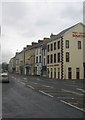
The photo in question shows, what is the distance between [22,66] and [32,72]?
2288 cm

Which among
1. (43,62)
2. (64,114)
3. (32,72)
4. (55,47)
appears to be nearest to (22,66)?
(32,72)

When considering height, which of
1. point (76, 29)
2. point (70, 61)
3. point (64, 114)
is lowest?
point (64, 114)

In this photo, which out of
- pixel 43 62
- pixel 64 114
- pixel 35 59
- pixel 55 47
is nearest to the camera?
pixel 64 114

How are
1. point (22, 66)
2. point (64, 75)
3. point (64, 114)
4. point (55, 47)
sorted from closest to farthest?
point (64, 114), point (64, 75), point (55, 47), point (22, 66)

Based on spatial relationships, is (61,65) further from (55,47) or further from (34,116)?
(34,116)

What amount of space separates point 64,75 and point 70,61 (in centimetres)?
381

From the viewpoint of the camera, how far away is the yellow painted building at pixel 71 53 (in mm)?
69875

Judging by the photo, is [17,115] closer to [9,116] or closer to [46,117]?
[9,116]

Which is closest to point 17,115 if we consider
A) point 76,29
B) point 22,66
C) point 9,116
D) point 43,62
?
point 9,116

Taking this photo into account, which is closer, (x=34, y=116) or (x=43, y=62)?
(x=34, y=116)

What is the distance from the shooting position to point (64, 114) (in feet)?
46.9

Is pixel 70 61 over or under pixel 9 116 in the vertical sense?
over

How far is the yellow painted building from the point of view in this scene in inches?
2751

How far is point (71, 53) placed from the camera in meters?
70.9
